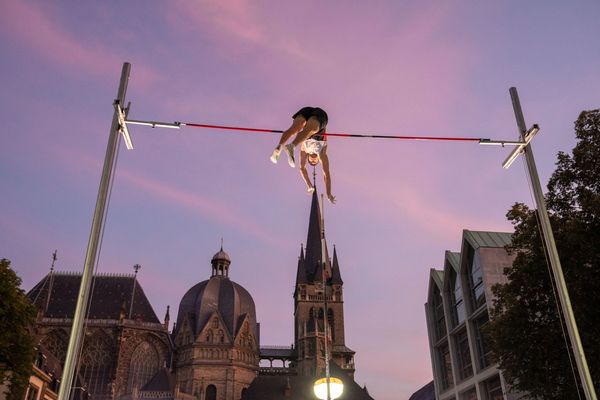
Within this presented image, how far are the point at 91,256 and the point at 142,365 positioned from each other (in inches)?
2235

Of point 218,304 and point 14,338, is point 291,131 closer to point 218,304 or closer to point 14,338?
point 14,338

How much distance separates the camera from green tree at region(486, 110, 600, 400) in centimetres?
1527

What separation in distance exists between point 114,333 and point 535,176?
58165 mm

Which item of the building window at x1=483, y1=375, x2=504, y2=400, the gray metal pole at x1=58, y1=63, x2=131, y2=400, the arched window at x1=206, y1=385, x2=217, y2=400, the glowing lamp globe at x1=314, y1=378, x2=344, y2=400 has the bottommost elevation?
the glowing lamp globe at x1=314, y1=378, x2=344, y2=400

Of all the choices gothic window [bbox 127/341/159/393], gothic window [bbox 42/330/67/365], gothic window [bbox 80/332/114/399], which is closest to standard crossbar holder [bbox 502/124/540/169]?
gothic window [bbox 80/332/114/399]

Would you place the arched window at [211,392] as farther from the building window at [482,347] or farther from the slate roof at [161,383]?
the building window at [482,347]

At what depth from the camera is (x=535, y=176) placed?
33.5ft

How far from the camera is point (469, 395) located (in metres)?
32.1

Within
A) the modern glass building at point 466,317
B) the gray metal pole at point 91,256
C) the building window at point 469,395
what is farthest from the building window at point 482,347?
the gray metal pole at point 91,256

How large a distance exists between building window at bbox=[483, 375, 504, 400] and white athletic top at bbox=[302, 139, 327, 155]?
77.1ft

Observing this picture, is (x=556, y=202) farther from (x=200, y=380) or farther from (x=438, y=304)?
(x=200, y=380)

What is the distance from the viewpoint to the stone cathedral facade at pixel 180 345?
57.7 meters

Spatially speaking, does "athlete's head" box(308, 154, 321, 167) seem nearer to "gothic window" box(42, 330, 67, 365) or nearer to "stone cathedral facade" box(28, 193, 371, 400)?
"stone cathedral facade" box(28, 193, 371, 400)

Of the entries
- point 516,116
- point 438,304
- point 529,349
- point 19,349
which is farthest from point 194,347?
point 516,116
